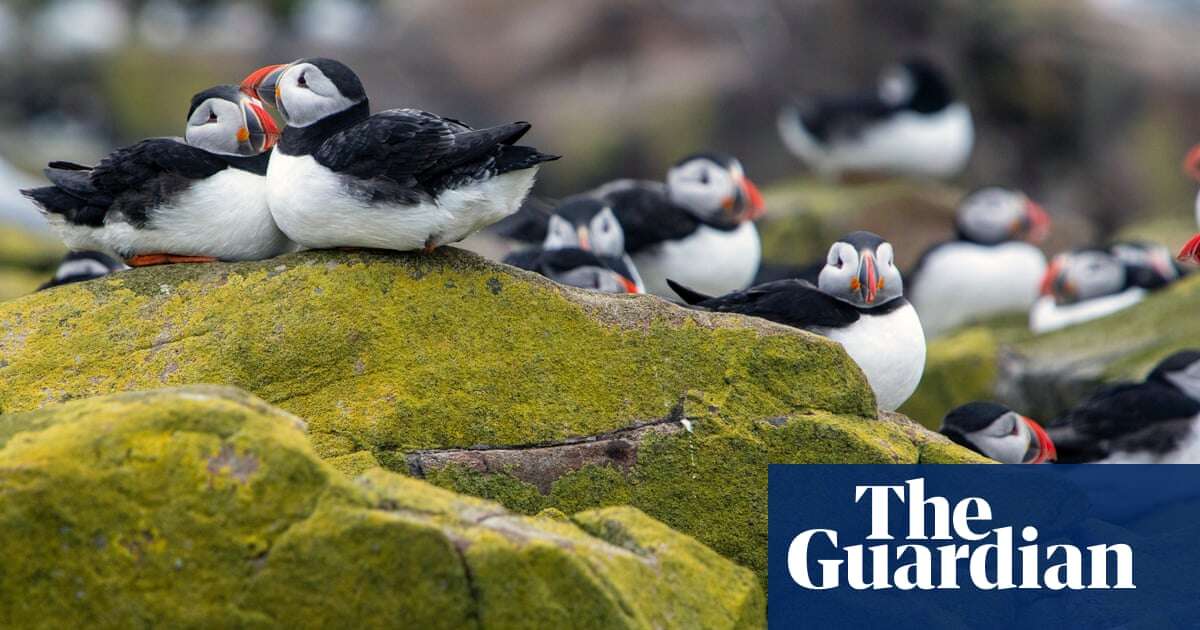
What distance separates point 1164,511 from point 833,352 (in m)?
2.36

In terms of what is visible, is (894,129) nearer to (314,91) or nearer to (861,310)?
(861,310)

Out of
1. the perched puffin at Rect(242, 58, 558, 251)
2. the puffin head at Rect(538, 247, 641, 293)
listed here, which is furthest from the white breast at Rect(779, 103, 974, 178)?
the perched puffin at Rect(242, 58, 558, 251)

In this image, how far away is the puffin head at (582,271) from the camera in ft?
27.4

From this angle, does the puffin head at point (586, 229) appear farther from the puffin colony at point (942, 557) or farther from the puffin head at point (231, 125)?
the puffin colony at point (942, 557)

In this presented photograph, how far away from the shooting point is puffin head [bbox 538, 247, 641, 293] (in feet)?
27.4

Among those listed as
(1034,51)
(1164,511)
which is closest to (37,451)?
(1164,511)

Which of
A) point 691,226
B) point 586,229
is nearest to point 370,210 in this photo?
point 586,229

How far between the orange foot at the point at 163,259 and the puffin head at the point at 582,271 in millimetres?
2340

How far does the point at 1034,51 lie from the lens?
2041 centimetres

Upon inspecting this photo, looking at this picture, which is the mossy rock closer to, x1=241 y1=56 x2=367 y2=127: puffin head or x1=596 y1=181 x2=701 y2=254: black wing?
x1=241 y1=56 x2=367 y2=127: puffin head

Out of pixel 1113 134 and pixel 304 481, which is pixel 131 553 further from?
pixel 1113 134

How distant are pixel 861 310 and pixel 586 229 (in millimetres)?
2546

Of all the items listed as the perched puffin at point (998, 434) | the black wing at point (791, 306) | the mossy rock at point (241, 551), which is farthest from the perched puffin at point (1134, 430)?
the mossy rock at point (241, 551)

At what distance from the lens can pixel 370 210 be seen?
5914mm
